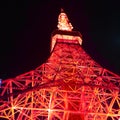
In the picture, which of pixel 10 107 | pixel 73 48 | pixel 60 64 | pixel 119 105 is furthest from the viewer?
pixel 73 48

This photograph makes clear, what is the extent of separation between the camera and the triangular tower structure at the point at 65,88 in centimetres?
1363

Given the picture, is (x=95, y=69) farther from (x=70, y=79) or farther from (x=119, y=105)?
(x=119, y=105)

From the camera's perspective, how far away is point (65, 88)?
1617cm

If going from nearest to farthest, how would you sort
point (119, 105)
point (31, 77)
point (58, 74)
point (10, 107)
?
point (10, 107) < point (119, 105) < point (31, 77) < point (58, 74)

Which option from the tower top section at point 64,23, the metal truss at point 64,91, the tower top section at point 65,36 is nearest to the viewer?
the metal truss at point 64,91

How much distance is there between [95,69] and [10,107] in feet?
20.0

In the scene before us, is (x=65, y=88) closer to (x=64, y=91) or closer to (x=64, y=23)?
(x=64, y=91)

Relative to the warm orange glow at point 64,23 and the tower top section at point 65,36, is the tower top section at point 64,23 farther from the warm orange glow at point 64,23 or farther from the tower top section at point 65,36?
the tower top section at point 65,36

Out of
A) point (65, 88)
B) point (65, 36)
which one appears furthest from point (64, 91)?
point (65, 36)

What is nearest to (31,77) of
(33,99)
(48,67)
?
(33,99)

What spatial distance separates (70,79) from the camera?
16.8 metres

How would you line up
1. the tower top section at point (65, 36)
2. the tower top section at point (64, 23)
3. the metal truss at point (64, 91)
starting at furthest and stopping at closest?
the tower top section at point (64, 23), the tower top section at point (65, 36), the metal truss at point (64, 91)

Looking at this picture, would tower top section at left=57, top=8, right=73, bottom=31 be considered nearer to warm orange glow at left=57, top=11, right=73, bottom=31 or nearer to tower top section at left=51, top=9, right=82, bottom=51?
warm orange glow at left=57, top=11, right=73, bottom=31

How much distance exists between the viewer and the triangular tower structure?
44.7 feet
